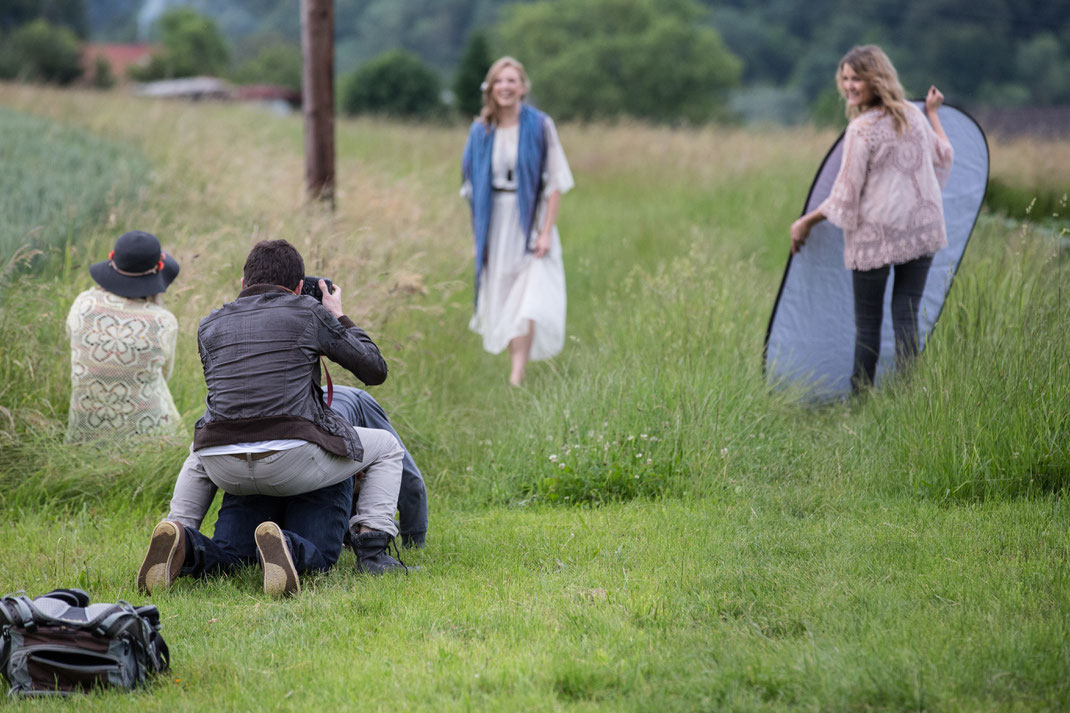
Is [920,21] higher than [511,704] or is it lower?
higher

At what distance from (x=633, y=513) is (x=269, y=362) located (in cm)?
175

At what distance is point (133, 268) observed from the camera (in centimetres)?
500

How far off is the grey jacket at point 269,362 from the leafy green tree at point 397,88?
3675cm

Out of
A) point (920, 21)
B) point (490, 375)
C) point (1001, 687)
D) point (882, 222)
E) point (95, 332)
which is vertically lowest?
point (490, 375)

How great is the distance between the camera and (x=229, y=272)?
22.6 ft

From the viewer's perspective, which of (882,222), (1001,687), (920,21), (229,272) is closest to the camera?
(1001,687)

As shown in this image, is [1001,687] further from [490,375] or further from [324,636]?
[490,375]

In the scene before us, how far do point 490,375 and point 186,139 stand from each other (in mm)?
7448

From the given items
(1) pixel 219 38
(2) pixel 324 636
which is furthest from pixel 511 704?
(1) pixel 219 38

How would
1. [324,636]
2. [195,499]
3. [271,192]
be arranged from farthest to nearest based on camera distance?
1. [271,192]
2. [195,499]
3. [324,636]

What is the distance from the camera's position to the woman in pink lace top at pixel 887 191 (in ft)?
18.7

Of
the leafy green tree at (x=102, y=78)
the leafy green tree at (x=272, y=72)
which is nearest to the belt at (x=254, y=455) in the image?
the leafy green tree at (x=102, y=78)

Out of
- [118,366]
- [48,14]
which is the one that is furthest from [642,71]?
[118,366]

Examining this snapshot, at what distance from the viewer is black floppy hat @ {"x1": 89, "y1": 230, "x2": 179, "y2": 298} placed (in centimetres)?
495
